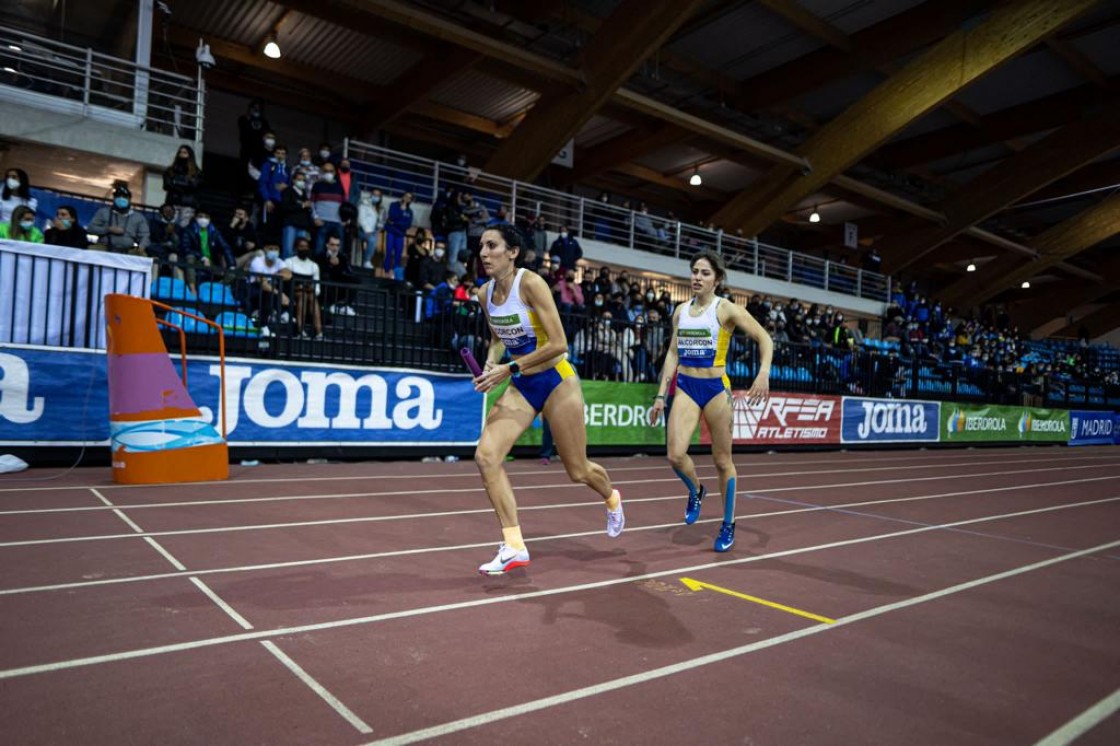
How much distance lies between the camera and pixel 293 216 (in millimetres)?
12070

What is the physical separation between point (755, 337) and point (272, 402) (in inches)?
238

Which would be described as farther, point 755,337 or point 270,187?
point 270,187

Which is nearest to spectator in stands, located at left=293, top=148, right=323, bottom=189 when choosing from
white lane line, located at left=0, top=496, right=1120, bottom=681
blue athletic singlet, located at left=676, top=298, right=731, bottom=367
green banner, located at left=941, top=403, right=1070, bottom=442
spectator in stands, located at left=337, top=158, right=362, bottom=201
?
spectator in stands, located at left=337, top=158, right=362, bottom=201

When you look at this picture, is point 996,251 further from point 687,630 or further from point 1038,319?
point 687,630

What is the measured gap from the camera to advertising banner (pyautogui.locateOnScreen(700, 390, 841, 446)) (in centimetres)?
1413

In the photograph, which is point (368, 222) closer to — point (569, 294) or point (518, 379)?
point (569, 294)

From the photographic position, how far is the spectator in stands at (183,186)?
11.3 metres

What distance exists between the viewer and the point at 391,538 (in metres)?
5.28

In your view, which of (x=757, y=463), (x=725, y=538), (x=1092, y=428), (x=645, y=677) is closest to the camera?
(x=645, y=677)

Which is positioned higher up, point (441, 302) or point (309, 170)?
point (309, 170)

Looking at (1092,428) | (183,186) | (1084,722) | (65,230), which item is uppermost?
(183,186)

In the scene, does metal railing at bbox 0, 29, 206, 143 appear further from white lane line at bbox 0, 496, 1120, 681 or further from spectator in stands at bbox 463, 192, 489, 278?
white lane line at bbox 0, 496, 1120, 681

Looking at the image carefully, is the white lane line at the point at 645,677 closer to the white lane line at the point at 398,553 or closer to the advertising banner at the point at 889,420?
the white lane line at the point at 398,553

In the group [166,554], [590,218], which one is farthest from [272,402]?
[590,218]
